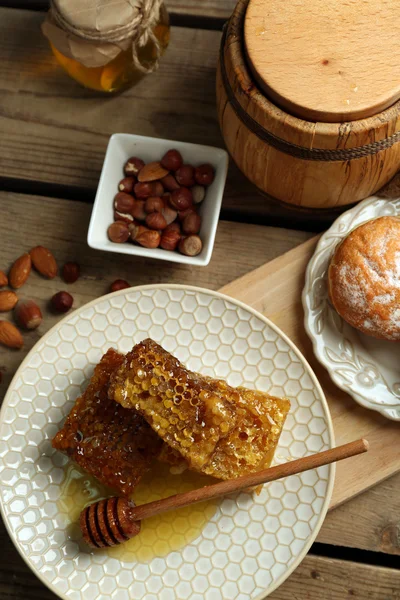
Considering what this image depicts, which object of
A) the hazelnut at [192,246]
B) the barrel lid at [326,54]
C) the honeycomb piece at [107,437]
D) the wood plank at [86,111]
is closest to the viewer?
the barrel lid at [326,54]

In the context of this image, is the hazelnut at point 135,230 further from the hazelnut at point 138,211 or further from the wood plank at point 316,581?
the wood plank at point 316,581

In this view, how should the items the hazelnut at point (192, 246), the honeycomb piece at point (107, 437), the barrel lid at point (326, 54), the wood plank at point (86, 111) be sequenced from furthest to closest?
1. the wood plank at point (86, 111)
2. the hazelnut at point (192, 246)
3. the honeycomb piece at point (107, 437)
4. the barrel lid at point (326, 54)

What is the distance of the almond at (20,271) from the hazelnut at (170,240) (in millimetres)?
261

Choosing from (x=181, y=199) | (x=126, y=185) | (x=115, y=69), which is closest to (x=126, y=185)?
(x=126, y=185)

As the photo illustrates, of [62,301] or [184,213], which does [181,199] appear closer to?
[184,213]

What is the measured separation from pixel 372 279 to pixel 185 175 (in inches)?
14.6

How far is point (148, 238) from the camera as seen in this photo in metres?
1.18

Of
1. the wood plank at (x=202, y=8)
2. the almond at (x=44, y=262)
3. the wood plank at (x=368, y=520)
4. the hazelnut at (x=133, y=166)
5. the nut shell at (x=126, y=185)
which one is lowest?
the wood plank at (x=368, y=520)

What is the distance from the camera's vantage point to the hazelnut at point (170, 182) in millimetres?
1216

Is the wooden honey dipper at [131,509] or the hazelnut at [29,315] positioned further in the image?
the hazelnut at [29,315]

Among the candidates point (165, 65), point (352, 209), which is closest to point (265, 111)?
point (352, 209)

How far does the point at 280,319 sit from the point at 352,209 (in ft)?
0.73

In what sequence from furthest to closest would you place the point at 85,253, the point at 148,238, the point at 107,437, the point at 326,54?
the point at 85,253
the point at 148,238
the point at 107,437
the point at 326,54

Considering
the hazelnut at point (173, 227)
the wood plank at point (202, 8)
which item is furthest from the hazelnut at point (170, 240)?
the wood plank at point (202, 8)
